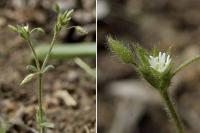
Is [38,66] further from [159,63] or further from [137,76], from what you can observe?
[137,76]

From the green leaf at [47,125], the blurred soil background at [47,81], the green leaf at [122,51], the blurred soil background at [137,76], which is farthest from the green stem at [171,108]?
the blurred soil background at [137,76]

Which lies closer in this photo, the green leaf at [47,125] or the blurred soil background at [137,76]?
the green leaf at [47,125]

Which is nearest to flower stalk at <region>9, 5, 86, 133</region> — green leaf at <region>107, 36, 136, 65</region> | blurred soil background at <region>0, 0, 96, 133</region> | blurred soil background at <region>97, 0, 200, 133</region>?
green leaf at <region>107, 36, 136, 65</region>

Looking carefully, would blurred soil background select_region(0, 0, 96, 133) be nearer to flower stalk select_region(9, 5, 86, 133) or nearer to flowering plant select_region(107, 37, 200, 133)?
flower stalk select_region(9, 5, 86, 133)

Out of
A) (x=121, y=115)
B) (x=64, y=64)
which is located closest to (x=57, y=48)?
(x=64, y=64)

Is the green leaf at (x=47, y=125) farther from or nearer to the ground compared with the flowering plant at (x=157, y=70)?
nearer to the ground

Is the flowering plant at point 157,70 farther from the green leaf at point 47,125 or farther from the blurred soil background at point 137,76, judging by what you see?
the blurred soil background at point 137,76
